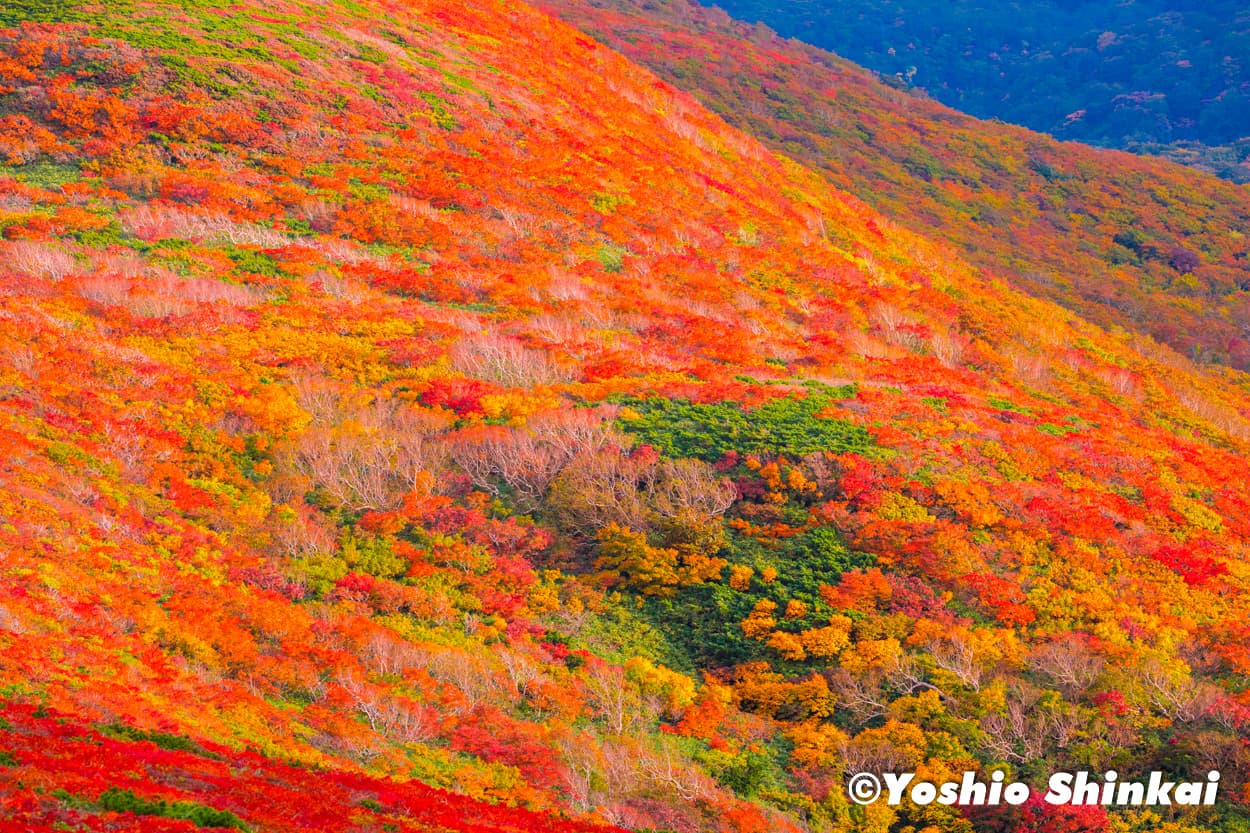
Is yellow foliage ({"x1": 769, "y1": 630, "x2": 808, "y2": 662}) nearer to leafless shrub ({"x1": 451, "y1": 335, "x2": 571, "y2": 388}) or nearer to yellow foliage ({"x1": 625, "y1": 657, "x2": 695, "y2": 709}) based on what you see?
yellow foliage ({"x1": 625, "y1": 657, "x2": 695, "y2": 709})

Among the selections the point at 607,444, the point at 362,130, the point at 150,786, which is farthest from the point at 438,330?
the point at 150,786

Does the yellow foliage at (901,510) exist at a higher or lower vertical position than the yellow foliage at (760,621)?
higher

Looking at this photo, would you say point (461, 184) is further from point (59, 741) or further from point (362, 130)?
point (59, 741)

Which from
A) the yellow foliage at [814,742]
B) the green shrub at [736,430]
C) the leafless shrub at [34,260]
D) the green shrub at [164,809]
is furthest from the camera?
the leafless shrub at [34,260]

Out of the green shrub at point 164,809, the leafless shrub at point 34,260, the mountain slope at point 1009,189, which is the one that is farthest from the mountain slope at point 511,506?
the mountain slope at point 1009,189

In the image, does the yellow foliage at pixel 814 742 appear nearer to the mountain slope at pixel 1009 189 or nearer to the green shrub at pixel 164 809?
the green shrub at pixel 164 809

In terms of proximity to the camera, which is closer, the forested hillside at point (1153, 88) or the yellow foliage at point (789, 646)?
the yellow foliage at point (789, 646)

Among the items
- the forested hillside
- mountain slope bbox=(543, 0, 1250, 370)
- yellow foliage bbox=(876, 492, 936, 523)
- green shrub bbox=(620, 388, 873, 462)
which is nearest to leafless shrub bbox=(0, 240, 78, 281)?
green shrub bbox=(620, 388, 873, 462)

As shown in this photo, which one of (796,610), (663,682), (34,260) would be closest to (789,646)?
(796,610)
